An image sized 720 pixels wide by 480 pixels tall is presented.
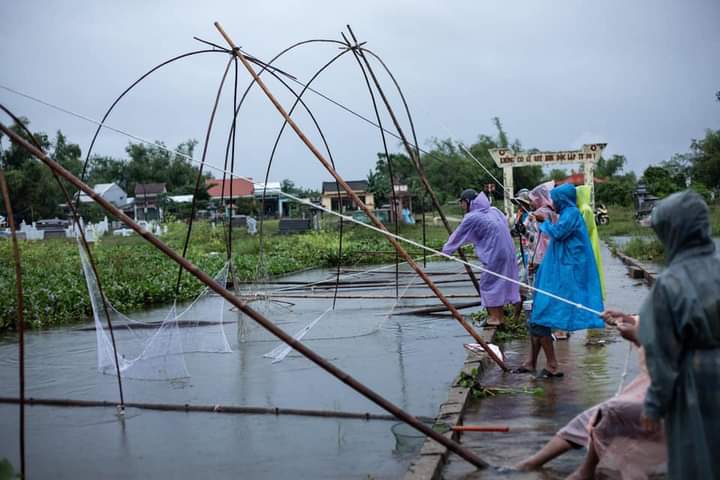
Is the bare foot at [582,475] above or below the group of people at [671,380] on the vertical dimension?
below

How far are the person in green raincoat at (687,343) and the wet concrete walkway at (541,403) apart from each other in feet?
4.79

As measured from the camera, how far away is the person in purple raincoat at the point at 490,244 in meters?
8.45

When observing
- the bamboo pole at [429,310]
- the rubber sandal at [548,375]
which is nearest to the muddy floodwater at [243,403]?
the bamboo pole at [429,310]

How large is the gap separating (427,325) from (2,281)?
7527 millimetres

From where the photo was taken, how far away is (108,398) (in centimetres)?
713

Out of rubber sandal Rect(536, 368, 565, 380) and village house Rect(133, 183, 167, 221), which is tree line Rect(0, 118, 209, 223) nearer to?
village house Rect(133, 183, 167, 221)

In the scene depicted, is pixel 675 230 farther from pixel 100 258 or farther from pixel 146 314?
pixel 100 258

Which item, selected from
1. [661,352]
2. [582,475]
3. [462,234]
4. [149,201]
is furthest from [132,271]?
[149,201]

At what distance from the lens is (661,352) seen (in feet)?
9.69

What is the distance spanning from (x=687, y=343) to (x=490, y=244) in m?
5.52

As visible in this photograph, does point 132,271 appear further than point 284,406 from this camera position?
Yes

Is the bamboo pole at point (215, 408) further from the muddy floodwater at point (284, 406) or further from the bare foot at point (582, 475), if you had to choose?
the bare foot at point (582, 475)

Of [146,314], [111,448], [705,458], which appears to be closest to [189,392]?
[111,448]

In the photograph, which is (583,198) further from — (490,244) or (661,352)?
(661,352)
